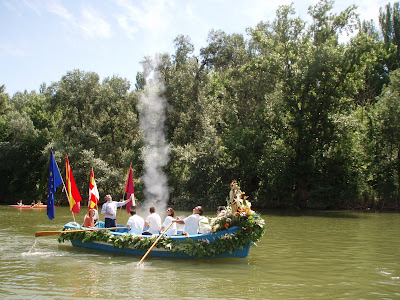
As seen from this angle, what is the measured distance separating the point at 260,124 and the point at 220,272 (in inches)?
992

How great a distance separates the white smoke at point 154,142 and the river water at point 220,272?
2080cm

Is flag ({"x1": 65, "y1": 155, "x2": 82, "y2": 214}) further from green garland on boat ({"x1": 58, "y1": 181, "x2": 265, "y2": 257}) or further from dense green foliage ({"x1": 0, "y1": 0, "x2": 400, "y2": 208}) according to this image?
dense green foliage ({"x1": 0, "y1": 0, "x2": 400, "y2": 208})

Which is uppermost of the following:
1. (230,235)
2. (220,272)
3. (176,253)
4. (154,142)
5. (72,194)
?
(154,142)

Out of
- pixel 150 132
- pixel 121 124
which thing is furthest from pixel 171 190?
pixel 121 124

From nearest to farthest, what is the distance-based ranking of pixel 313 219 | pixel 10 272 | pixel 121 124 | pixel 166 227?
1. pixel 10 272
2. pixel 166 227
3. pixel 313 219
4. pixel 121 124

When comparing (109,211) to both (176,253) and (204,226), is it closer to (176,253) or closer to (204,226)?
(176,253)

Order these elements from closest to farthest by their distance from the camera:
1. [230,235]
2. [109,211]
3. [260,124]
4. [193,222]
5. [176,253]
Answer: [230,235], [176,253], [193,222], [109,211], [260,124]

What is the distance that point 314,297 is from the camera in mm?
8703

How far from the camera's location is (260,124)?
3531 centimetres

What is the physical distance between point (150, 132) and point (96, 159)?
557 centimetres

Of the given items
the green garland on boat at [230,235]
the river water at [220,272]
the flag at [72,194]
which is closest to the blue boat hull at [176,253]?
the green garland on boat at [230,235]

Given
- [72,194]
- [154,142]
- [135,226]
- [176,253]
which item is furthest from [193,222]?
[154,142]

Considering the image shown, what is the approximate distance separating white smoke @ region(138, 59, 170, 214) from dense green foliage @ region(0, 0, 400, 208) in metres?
0.61

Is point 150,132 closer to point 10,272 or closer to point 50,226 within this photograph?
point 50,226
